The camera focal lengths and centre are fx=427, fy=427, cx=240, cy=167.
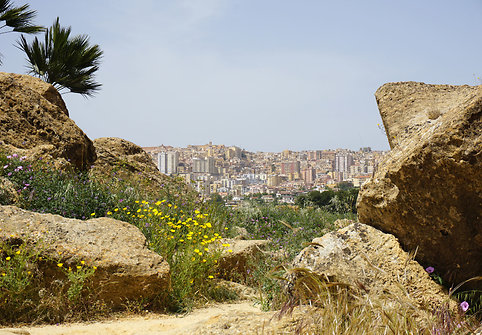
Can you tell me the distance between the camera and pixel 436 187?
10.3 ft

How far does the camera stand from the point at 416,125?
374 centimetres

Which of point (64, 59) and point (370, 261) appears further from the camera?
point (64, 59)

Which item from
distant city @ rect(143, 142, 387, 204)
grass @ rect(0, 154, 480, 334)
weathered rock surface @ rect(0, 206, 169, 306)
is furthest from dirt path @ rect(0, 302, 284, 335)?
distant city @ rect(143, 142, 387, 204)

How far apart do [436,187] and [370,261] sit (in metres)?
0.81

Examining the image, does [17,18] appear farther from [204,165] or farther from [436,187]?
[204,165]

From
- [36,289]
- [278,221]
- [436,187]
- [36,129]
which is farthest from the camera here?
[36,129]

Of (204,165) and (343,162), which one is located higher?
(343,162)

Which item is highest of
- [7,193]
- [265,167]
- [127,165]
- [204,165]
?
[204,165]

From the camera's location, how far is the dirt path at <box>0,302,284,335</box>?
8.81 ft

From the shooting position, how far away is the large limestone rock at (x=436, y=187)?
2943mm

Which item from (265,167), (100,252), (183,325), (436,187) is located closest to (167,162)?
(265,167)

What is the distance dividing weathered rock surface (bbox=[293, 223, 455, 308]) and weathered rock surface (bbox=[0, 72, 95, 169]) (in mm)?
4743

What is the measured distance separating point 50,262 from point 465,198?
3482 mm

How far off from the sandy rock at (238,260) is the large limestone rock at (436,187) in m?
1.74
